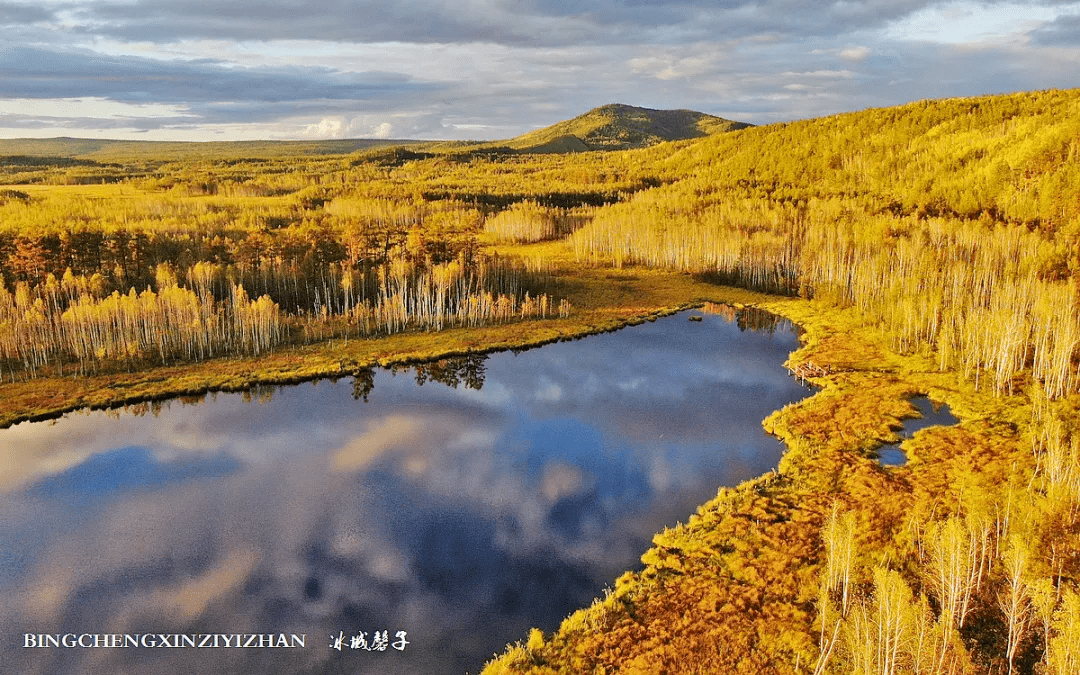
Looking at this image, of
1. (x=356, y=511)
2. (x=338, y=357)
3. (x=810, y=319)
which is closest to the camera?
(x=356, y=511)

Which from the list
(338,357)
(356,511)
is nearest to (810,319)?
(338,357)

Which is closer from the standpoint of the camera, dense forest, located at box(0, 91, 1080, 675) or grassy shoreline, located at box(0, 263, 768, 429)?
dense forest, located at box(0, 91, 1080, 675)

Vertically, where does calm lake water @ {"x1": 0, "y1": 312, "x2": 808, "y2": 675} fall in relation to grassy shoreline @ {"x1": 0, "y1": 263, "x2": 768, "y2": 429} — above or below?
below

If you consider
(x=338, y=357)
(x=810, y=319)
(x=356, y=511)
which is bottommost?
(x=356, y=511)

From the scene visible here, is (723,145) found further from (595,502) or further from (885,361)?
(595,502)

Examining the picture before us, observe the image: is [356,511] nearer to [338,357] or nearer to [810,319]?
[338,357]
